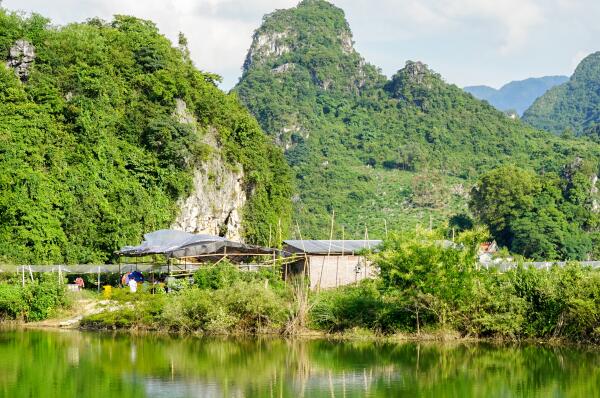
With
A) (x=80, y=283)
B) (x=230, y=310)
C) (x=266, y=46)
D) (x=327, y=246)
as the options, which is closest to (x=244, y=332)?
(x=230, y=310)

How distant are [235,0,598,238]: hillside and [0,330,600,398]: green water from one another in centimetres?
4380

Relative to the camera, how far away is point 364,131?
92.0 m

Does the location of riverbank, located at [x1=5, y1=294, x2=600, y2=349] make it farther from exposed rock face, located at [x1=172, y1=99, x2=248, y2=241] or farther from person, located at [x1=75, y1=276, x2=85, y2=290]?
exposed rock face, located at [x1=172, y1=99, x2=248, y2=241]

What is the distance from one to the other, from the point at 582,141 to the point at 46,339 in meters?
77.5

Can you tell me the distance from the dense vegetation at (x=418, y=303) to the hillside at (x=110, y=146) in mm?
9609

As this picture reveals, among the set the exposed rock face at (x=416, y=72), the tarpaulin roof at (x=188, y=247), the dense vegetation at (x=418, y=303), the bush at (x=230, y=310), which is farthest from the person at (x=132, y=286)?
the exposed rock face at (x=416, y=72)

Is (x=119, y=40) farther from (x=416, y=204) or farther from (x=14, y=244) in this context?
(x=416, y=204)

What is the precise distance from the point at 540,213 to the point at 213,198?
27.4m

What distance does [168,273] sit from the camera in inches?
1044

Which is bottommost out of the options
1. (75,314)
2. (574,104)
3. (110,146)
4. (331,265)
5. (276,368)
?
(276,368)

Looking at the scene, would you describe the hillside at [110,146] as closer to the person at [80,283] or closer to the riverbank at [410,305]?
the person at [80,283]

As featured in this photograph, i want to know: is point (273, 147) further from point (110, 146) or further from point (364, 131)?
point (364, 131)

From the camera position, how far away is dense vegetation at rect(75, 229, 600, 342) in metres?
21.6

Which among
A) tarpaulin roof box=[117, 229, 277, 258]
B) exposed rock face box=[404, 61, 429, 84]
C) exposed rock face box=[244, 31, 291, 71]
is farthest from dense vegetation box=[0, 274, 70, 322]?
exposed rock face box=[244, 31, 291, 71]
